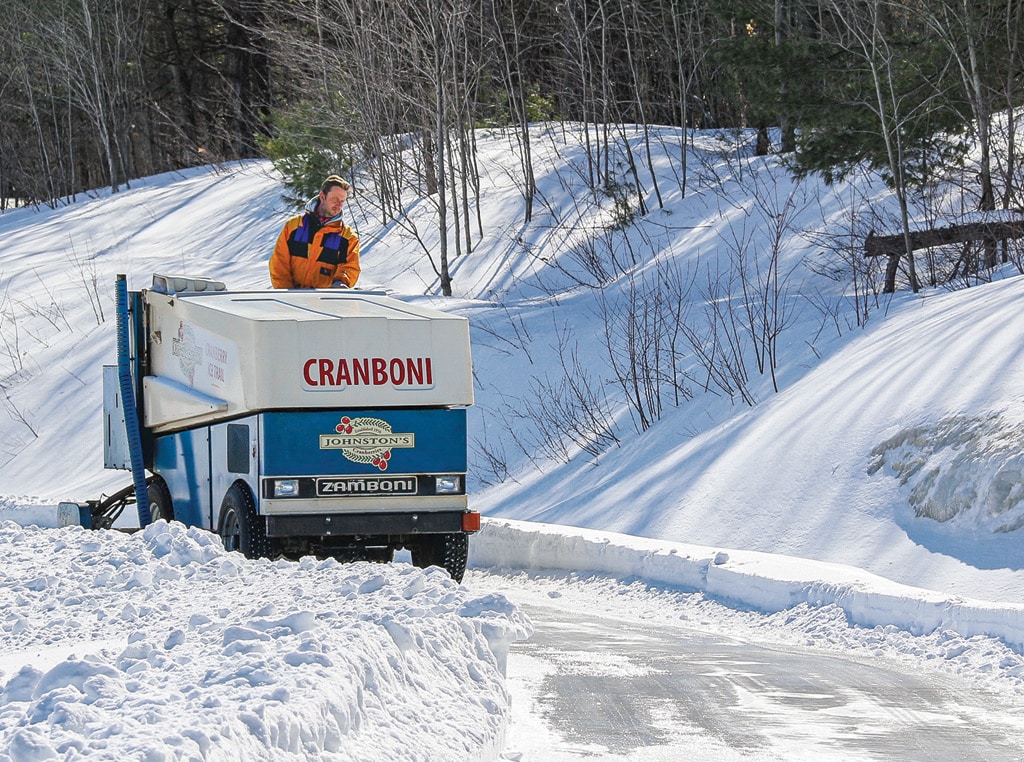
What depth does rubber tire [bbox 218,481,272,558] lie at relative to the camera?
920 centimetres

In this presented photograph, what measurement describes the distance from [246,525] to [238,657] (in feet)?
13.1

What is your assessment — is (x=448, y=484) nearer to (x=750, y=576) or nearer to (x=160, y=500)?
(x=750, y=576)

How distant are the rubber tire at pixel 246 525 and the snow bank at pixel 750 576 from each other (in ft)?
→ 9.73

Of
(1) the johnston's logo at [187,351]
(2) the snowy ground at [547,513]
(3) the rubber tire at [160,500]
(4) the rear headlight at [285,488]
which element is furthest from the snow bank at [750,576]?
(1) the johnston's logo at [187,351]

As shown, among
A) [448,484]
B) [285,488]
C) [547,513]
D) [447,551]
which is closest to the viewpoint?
[285,488]

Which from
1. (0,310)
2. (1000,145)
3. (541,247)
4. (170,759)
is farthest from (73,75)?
(170,759)

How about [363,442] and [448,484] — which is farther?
[448,484]

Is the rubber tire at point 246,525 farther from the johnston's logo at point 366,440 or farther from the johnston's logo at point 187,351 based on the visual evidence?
the johnston's logo at point 187,351

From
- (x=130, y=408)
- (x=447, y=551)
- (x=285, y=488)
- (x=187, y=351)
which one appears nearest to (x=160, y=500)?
(x=130, y=408)

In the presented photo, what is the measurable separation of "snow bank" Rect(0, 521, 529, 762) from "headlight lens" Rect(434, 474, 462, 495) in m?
1.46

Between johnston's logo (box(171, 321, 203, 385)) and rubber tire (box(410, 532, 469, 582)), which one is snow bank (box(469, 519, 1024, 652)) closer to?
rubber tire (box(410, 532, 469, 582))

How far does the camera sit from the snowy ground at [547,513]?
5.12 m

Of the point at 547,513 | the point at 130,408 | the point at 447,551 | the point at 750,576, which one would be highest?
the point at 130,408

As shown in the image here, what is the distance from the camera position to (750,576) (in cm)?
946
